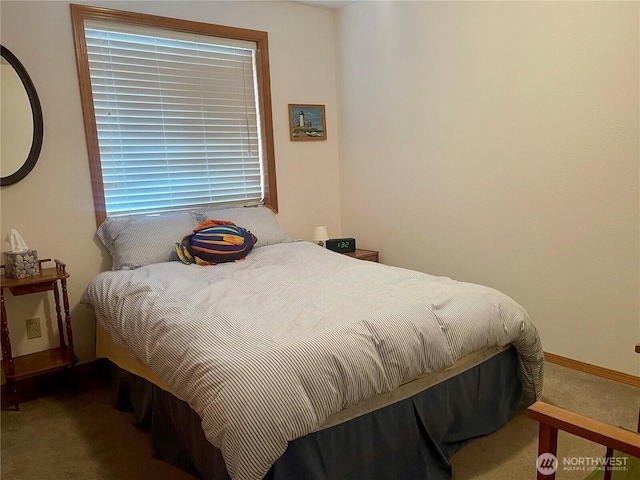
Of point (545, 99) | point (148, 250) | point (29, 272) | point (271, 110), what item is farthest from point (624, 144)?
point (29, 272)

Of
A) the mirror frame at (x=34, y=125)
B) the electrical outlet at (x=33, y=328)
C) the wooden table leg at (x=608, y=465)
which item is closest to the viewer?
the wooden table leg at (x=608, y=465)

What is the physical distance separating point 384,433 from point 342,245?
220 cm

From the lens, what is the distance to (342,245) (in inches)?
153

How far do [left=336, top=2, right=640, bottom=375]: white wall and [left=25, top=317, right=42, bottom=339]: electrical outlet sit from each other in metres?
2.48

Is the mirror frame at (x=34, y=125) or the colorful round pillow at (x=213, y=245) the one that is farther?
the colorful round pillow at (x=213, y=245)

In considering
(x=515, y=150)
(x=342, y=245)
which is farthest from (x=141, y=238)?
(x=515, y=150)

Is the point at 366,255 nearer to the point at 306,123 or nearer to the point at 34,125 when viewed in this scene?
the point at 306,123

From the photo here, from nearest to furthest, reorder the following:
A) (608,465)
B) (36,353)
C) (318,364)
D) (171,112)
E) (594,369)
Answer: (608,465) < (318,364) < (594,369) < (36,353) < (171,112)

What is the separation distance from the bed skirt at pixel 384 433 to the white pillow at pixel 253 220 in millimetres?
1305

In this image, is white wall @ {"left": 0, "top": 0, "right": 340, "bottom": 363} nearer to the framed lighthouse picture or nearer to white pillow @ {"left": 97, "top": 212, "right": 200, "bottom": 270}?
white pillow @ {"left": 97, "top": 212, "right": 200, "bottom": 270}

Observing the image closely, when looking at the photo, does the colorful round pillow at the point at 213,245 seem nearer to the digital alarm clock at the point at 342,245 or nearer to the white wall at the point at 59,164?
the white wall at the point at 59,164

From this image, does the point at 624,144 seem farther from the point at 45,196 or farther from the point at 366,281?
the point at 45,196

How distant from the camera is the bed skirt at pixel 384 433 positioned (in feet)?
5.35

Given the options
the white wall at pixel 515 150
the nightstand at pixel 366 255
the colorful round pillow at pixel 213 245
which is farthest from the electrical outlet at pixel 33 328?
the white wall at pixel 515 150
